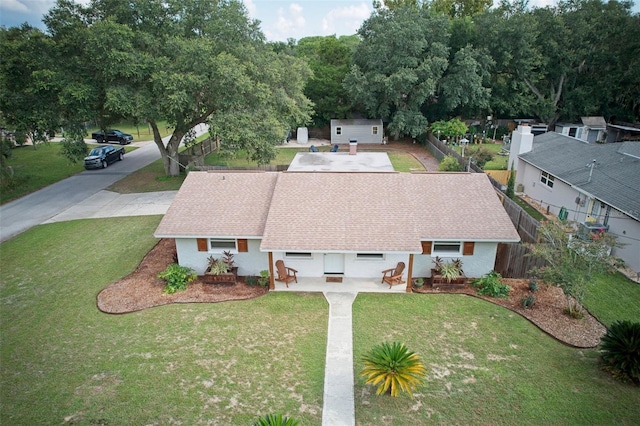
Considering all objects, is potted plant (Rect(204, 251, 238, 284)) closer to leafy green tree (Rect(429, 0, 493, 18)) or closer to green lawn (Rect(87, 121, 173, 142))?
green lawn (Rect(87, 121, 173, 142))

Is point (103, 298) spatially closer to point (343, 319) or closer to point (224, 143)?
point (343, 319)

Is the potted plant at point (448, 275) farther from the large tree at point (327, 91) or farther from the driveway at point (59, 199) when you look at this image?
the large tree at point (327, 91)

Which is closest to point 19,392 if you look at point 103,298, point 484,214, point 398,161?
point 103,298

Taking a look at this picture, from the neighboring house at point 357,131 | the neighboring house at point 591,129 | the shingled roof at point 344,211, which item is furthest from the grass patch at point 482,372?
the neighboring house at point 591,129

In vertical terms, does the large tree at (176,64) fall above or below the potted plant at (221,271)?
above

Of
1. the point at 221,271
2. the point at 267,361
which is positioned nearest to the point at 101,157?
the point at 221,271
